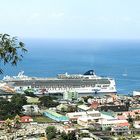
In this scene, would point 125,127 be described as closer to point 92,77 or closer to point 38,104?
Result: point 38,104

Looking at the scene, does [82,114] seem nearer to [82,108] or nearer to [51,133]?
[82,108]

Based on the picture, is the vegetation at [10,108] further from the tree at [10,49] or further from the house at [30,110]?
the tree at [10,49]

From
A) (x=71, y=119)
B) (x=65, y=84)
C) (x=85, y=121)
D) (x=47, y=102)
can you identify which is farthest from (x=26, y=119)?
(x=65, y=84)

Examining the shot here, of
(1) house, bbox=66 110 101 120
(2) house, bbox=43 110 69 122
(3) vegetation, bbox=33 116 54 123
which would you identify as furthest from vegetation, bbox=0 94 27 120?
(1) house, bbox=66 110 101 120

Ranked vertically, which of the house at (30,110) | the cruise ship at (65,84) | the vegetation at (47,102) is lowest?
the house at (30,110)

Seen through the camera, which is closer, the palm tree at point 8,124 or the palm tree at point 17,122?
the palm tree at point 8,124

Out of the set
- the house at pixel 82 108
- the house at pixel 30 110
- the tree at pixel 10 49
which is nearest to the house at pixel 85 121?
the house at pixel 82 108

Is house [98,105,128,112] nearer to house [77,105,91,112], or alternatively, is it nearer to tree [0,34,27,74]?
house [77,105,91,112]

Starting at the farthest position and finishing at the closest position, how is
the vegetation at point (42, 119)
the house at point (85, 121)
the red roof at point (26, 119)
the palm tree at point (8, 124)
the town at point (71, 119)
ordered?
the vegetation at point (42, 119), the red roof at point (26, 119), the house at point (85, 121), the town at point (71, 119), the palm tree at point (8, 124)
